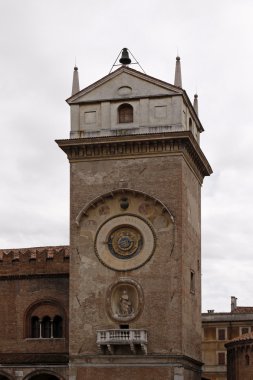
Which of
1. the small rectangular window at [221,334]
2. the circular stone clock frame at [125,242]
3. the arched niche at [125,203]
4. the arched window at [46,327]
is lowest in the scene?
the arched window at [46,327]

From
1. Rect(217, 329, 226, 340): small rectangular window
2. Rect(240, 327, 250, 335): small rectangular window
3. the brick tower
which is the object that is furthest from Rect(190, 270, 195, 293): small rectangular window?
Rect(217, 329, 226, 340): small rectangular window

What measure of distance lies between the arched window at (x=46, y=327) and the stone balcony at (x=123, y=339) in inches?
231

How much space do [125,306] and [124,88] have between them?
11.9m

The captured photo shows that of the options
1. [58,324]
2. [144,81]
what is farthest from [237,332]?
[144,81]

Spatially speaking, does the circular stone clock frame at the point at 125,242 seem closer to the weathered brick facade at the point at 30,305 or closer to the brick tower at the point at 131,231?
the brick tower at the point at 131,231

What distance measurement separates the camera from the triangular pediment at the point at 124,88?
48812mm

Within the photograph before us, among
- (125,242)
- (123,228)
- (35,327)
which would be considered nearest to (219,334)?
(35,327)

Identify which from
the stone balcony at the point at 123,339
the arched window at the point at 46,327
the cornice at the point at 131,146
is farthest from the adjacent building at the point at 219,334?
the stone balcony at the point at 123,339

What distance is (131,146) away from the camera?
159 feet

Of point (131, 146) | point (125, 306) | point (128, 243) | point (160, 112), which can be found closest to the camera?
point (125, 306)

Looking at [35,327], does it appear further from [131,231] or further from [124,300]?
[131,231]

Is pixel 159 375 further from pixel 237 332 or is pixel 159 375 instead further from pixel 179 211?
pixel 237 332

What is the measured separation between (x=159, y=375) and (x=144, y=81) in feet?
51.5

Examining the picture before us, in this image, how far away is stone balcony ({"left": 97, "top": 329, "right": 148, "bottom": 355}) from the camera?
150 feet
